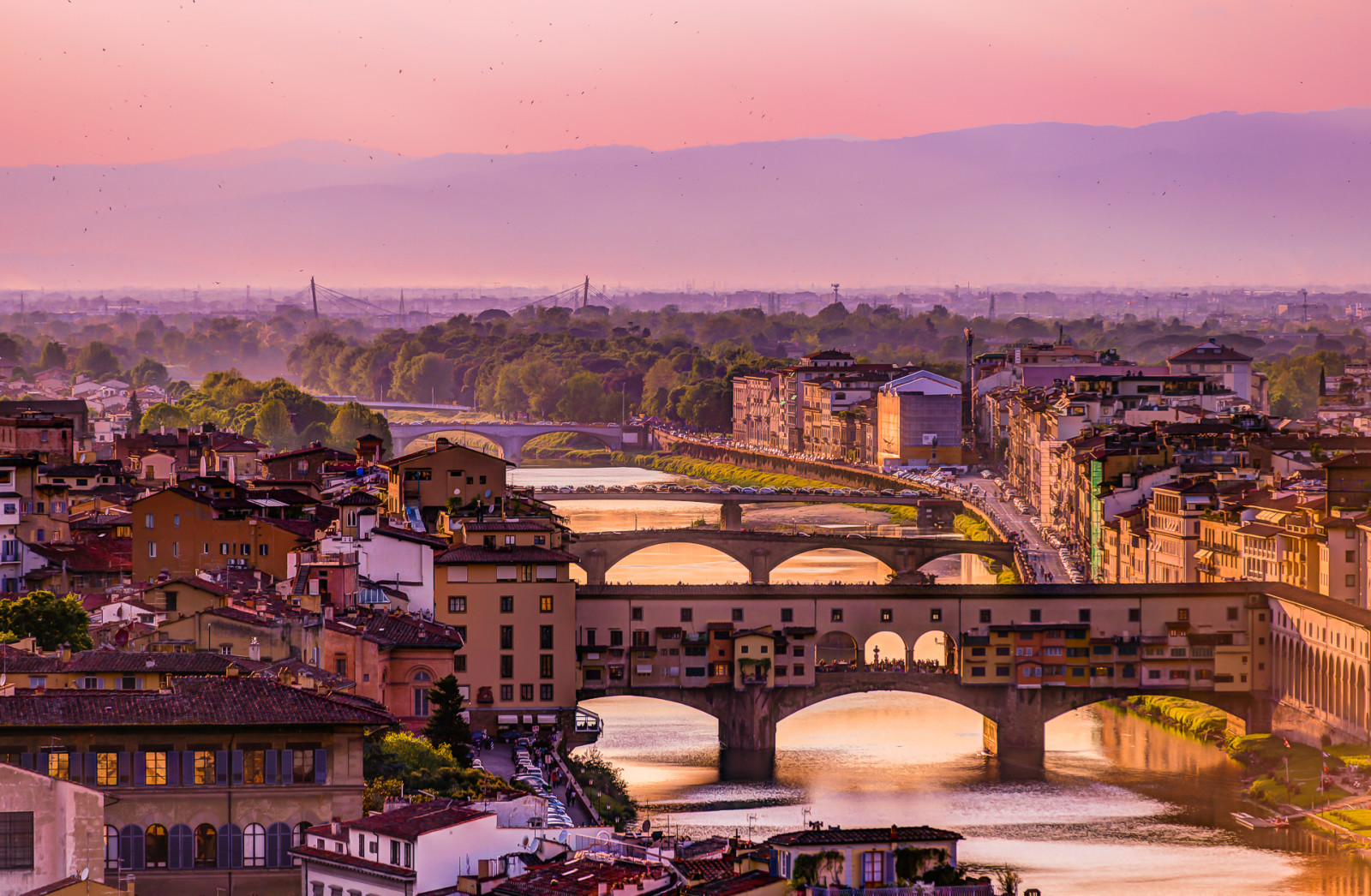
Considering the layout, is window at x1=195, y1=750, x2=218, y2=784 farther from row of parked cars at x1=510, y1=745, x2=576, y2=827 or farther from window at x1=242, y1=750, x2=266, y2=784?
row of parked cars at x1=510, y1=745, x2=576, y2=827

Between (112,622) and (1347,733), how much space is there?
1241 cm

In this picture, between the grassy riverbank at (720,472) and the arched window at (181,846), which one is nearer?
the arched window at (181,846)

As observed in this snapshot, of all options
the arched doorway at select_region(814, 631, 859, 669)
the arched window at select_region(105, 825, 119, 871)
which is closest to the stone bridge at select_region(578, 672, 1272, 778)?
the arched doorway at select_region(814, 631, 859, 669)

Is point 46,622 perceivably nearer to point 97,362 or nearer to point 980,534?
point 980,534

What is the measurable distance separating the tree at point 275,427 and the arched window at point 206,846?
185 ft

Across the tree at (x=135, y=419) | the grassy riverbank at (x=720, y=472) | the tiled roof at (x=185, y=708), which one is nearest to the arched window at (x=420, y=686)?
the tiled roof at (x=185, y=708)

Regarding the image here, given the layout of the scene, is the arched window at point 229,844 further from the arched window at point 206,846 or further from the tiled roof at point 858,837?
the tiled roof at point 858,837

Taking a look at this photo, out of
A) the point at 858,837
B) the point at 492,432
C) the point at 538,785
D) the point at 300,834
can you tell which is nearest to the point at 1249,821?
the point at 538,785

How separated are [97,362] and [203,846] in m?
104

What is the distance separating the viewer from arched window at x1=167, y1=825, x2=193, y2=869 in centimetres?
1485

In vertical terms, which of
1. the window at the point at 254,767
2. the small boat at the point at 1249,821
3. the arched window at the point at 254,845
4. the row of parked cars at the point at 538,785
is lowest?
the small boat at the point at 1249,821

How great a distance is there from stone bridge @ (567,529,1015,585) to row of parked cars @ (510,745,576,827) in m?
17.6

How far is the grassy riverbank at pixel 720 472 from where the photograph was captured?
67.8 m

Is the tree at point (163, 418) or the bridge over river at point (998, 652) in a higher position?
the tree at point (163, 418)
